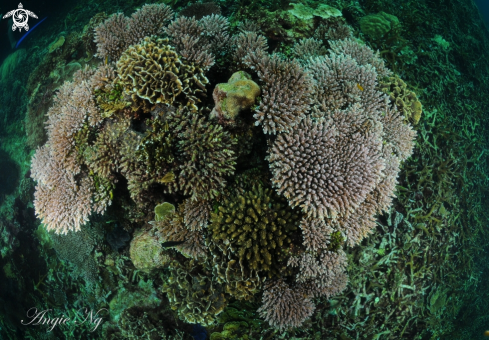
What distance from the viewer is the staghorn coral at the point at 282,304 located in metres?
3.77

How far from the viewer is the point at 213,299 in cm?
400

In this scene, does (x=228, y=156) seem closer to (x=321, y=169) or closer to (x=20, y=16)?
(x=321, y=169)

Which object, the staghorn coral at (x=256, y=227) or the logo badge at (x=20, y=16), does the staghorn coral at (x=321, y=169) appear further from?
the logo badge at (x=20, y=16)

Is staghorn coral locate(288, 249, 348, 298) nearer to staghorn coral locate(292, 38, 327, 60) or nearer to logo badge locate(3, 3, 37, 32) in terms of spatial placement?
staghorn coral locate(292, 38, 327, 60)

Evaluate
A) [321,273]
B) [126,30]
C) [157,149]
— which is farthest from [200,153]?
[126,30]

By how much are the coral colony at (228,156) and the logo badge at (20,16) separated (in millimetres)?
6700

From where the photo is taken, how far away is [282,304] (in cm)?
381

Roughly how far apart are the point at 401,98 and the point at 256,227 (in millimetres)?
3135

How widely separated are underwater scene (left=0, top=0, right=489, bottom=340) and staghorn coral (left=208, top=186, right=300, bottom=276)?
0.02 m

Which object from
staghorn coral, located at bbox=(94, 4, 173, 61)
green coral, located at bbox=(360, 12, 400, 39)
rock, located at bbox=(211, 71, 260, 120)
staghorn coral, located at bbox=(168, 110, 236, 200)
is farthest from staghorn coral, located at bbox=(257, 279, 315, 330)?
green coral, located at bbox=(360, 12, 400, 39)

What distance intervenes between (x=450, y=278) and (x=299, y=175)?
4.72 m

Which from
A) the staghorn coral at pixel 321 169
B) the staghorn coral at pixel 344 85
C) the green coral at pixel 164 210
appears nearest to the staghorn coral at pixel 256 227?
the staghorn coral at pixel 321 169

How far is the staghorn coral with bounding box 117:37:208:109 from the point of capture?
130 inches

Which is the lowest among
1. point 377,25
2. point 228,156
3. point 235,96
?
point 228,156
